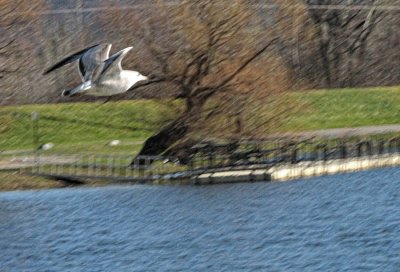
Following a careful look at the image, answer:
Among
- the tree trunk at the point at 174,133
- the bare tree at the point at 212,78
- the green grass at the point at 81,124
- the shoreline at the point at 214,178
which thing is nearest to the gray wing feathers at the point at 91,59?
the shoreline at the point at 214,178

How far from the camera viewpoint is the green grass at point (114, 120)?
6500 cm

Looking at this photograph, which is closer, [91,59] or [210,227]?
[91,59]

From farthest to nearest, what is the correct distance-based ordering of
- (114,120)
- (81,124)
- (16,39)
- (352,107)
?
(352,107)
(81,124)
(114,120)
(16,39)

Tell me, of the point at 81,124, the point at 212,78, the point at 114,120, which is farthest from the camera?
the point at 81,124

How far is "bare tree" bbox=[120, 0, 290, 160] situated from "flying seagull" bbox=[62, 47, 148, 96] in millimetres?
13362

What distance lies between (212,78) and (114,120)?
33.6ft

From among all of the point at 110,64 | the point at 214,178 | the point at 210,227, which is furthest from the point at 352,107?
the point at 110,64

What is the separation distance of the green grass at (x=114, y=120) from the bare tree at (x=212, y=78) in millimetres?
1678

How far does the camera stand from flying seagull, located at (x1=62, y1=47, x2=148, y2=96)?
147 ft

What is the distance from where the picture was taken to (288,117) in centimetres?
6219

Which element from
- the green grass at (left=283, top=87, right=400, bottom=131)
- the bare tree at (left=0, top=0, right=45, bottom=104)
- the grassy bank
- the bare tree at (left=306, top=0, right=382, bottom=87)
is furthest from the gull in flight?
the bare tree at (left=306, top=0, right=382, bottom=87)

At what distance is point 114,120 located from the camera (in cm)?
6944

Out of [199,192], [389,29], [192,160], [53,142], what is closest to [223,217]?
[199,192]

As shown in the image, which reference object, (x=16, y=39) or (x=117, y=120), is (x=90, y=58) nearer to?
(x=16, y=39)
